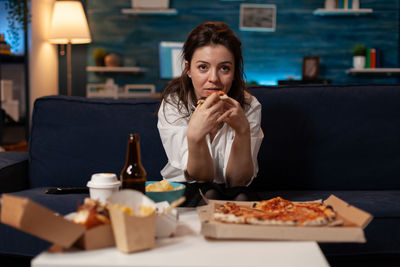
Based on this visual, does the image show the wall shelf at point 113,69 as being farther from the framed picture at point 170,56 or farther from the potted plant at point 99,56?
the framed picture at point 170,56

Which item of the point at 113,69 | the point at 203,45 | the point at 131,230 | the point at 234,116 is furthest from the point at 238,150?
the point at 113,69

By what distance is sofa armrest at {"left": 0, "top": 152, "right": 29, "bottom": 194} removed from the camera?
1.84 metres

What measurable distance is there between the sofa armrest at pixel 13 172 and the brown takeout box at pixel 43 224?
1.05 m

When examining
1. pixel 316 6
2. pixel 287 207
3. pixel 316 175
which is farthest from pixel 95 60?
pixel 287 207

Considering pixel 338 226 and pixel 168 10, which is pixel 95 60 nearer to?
pixel 168 10

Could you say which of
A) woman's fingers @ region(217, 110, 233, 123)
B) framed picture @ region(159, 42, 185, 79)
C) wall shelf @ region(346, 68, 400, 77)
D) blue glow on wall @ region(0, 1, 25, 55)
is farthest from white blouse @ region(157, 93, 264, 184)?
wall shelf @ region(346, 68, 400, 77)

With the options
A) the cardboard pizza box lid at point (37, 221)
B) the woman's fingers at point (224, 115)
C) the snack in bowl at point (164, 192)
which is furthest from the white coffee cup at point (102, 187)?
the woman's fingers at point (224, 115)

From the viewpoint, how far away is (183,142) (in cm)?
167

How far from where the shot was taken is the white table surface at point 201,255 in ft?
2.84

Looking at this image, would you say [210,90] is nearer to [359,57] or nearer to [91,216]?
[91,216]

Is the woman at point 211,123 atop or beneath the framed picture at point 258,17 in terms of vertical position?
beneath

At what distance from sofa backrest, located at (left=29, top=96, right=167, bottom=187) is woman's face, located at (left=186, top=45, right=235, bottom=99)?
488 millimetres

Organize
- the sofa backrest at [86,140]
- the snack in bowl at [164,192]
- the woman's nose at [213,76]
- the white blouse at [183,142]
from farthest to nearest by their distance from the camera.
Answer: the sofa backrest at [86,140] → the white blouse at [183,142] → the woman's nose at [213,76] → the snack in bowl at [164,192]

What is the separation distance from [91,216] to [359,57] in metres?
4.64
